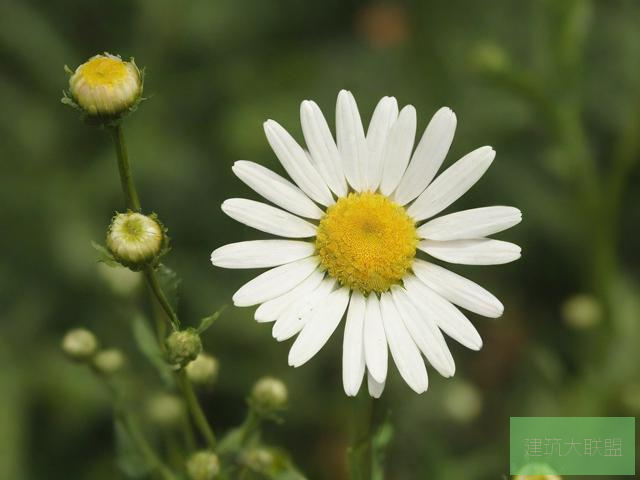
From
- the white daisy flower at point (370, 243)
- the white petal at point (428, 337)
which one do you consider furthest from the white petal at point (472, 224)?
the white petal at point (428, 337)

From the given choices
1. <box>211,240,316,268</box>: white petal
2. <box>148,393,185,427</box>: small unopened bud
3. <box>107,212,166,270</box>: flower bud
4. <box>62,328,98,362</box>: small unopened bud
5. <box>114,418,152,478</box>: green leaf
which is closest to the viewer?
<box>107,212,166,270</box>: flower bud

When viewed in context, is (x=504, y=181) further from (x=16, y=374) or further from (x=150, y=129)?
(x=16, y=374)

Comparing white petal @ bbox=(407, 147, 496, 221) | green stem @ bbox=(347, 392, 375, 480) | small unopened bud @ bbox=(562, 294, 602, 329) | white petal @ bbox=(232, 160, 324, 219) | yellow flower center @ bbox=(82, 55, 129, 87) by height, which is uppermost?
small unopened bud @ bbox=(562, 294, 602, 329)

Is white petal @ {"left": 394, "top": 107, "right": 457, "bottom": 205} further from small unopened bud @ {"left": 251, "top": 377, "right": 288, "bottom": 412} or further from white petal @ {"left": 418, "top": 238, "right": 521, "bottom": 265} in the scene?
small unopened bud @ {"left": 251, "top": 377, "right": 288, "bottom": 412}

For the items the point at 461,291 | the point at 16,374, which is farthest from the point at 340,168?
the point at 16,374

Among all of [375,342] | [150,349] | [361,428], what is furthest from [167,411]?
[375,342]

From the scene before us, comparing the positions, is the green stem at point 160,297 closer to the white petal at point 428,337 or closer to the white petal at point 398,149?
the white petal at point 428,337

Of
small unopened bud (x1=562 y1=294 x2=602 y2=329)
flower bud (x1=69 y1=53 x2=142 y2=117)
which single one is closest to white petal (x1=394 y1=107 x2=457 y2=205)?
flower bud (x1=69 y1=53 x2=142 y2=117)

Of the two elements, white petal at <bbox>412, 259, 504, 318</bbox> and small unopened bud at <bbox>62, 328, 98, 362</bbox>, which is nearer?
white petal at <bbox>412, 259, 504, 318</bbox>
